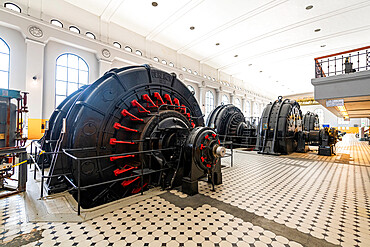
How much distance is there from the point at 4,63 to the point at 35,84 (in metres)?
1.27

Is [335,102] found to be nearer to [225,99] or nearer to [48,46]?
[48,46]

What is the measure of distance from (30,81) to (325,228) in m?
10.5

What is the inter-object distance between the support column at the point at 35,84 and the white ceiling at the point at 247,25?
2.94 metres

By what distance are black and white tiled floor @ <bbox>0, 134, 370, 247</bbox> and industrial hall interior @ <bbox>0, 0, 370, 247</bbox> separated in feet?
0.06

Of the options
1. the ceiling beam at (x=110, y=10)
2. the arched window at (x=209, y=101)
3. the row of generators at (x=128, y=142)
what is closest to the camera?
the row of generators at (x=128, y=142)

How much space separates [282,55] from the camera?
14484 millimetres

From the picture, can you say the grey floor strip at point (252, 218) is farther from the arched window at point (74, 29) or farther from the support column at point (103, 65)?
the arched window at point (74, 29)

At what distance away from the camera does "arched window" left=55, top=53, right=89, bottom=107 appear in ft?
28.8

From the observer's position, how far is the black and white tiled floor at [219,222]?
6.39 ft

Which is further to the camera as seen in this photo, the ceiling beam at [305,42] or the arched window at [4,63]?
the ceiling beam at [305,42]

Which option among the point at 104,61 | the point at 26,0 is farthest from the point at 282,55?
the point at 26,0

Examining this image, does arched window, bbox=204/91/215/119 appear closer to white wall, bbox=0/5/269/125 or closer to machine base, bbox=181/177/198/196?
white wall, bbox=0/5/269/125

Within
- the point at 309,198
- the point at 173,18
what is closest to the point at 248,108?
the point at 173,18

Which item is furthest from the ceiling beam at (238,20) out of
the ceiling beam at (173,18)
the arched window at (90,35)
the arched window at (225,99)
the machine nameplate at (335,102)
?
the arched window at (225,99)
